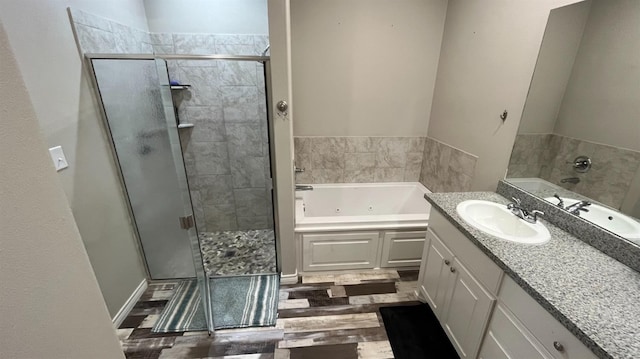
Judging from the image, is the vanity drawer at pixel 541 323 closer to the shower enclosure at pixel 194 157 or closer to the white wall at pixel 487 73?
the white wall at pixel 487 73

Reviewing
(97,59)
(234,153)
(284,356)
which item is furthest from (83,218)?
(284,356)

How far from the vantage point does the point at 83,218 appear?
1527 mm

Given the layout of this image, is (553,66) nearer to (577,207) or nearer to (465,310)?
(577,207)

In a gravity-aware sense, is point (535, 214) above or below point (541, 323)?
above

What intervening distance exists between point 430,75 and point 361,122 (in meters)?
0.83

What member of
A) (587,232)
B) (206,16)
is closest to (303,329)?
(587,232)

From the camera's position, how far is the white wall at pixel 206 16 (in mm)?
2145

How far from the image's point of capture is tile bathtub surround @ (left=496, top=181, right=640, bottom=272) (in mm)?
1081

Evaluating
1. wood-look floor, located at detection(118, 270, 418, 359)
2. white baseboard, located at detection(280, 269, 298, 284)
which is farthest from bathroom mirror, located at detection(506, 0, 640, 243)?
white baseboard, located at detection(280, 269, 298, 284)

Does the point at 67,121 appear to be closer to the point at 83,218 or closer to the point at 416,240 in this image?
the point at 83,218

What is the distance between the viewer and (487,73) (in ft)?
6.28

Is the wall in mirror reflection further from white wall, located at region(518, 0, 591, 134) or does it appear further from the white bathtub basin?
the white bathtub basin

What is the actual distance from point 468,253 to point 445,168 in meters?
1.31

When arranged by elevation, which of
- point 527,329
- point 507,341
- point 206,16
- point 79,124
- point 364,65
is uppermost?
point 206,16
